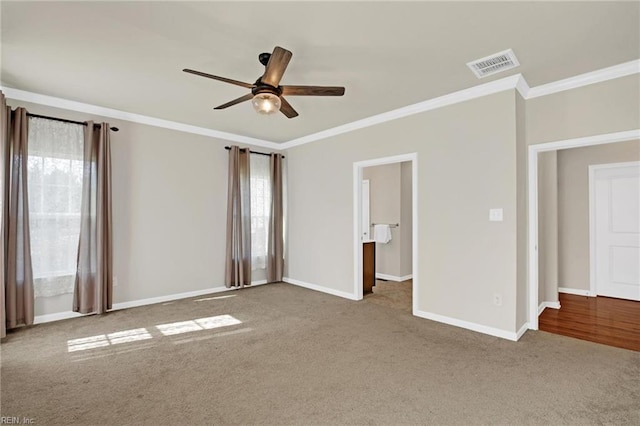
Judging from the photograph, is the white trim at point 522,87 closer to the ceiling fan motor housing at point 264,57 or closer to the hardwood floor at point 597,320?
the ceiling fan motor housing at point 264,57

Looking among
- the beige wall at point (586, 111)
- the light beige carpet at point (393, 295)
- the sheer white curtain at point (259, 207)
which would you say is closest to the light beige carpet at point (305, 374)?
the light beige carpet at point (393, 295)

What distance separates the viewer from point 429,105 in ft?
12.8

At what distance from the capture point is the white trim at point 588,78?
2.90 metres

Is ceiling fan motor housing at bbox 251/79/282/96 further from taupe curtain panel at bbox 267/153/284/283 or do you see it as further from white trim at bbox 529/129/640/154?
taupe curtain panel at bbox 267/153/284/283

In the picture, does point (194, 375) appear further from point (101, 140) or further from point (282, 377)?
point (101, 140)

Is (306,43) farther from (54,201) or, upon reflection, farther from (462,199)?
(54,201)

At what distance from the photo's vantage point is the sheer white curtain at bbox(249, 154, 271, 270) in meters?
5.69

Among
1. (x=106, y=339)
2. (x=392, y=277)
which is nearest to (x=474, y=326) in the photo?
(x=392, y=277)

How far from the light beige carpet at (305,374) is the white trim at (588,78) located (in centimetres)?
260

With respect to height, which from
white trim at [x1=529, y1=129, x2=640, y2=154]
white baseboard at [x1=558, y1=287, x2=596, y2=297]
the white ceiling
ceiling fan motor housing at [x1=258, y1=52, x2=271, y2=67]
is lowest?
white baseboard at [x1=558, y1=287, x2=596, y2=297]

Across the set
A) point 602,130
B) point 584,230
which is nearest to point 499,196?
point 602,130

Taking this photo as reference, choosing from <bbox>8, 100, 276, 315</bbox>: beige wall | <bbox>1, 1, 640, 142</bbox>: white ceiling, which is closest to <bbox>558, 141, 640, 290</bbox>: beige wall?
<bbox>1, 1, 640, 142</bbox>: white ceiling

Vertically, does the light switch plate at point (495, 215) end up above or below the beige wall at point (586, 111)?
below

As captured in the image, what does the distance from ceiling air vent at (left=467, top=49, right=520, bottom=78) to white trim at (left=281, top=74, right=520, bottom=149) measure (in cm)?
26
